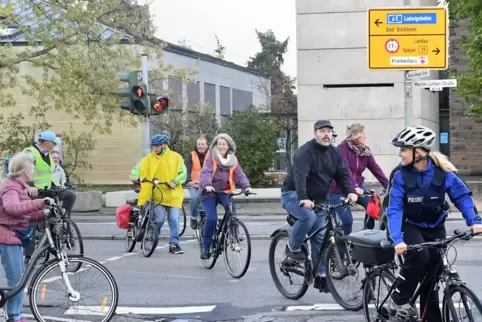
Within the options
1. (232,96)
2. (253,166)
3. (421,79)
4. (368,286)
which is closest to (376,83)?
(253,166)

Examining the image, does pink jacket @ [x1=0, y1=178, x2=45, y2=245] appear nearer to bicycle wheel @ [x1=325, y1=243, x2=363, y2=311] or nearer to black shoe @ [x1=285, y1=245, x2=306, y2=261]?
black shoe @ [x1=285, y1=245, x2=306, y2=261]

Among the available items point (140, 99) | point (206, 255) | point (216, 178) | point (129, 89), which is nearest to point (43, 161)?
point (216, 178)

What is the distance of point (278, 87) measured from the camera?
58969 mm

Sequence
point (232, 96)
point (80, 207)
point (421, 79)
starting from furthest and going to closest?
1. point (232, 96)
2. point (80, 207)
3. point (421, 79)

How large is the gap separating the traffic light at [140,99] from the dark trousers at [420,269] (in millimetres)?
10365

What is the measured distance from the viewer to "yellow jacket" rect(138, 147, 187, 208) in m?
11.1

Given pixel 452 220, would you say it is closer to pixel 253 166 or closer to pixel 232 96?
pixel 253 166

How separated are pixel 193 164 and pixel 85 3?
341 inches

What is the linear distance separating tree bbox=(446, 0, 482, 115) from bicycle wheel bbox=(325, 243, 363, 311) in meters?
20.7

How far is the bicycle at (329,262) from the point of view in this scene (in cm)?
693

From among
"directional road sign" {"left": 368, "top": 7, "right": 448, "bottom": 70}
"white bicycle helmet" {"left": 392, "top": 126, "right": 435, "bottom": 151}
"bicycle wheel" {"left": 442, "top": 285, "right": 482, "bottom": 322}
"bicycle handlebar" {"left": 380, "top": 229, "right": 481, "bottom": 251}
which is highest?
"directional road sign" {"left": 368, "top": 7, "right": 448, "bottom": 70}

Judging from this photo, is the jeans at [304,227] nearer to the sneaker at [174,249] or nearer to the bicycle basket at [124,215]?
the sneaker at [174,249]

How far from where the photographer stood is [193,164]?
43.8 ft

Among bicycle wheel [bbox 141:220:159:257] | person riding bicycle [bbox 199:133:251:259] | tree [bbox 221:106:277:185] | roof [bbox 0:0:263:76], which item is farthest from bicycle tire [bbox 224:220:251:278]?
tree [bbox 221:106:277:185]
